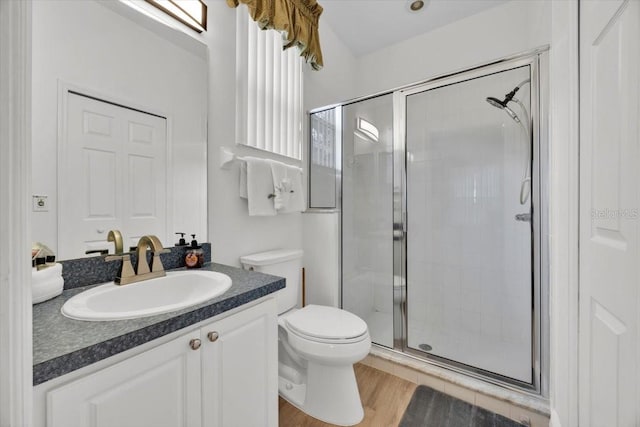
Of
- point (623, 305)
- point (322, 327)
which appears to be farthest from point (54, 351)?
point (623, 305)

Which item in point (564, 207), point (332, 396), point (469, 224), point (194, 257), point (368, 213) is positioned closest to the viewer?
point (564, 207)

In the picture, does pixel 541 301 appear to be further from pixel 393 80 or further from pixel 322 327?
pixel 393 80

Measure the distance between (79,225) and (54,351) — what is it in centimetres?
58

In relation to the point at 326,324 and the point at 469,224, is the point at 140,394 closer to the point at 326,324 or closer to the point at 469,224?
the point at 326,324

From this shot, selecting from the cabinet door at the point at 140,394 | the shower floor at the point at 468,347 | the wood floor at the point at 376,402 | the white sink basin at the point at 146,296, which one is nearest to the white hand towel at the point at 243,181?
the white sink basin at the point at 146,296

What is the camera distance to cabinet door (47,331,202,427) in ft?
1.79

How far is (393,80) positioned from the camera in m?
2.48

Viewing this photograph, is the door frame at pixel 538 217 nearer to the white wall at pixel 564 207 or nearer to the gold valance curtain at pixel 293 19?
the white wall at pixel 564 207

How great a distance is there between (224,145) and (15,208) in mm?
1230

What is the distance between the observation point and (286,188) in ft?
5.69

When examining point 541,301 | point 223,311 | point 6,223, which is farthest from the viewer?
point 541,301

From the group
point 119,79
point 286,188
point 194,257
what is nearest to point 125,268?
point 194,257

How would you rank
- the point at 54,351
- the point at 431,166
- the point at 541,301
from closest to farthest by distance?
1. the point at 54,351
2. the point at 541,301
3. the point at 431,166

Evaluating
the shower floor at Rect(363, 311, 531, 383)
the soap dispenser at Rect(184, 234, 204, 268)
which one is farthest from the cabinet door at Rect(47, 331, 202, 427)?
the shower floor at Rect(363, 311, 531, 383)
